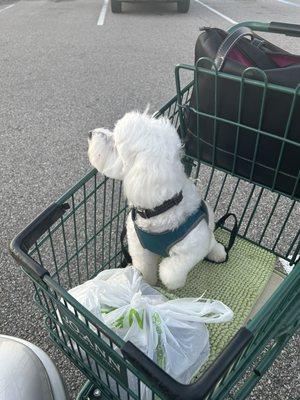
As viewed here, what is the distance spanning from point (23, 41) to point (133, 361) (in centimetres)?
686

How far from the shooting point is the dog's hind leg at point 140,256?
1.65 metres

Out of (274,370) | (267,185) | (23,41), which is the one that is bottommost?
(274,370)

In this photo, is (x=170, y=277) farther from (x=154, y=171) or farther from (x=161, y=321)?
(x=154, y=171)

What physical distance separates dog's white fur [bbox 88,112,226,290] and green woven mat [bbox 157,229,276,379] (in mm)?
164

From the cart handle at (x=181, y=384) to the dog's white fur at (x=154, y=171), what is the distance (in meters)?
0.61

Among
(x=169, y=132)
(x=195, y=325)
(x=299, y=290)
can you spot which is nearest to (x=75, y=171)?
(x=169, y=132)

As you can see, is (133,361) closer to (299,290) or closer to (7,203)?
(299,290)

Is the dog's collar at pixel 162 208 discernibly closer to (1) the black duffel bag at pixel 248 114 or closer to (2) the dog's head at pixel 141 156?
(2) the dog's head at pixel 141 156

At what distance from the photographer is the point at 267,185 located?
1358mm

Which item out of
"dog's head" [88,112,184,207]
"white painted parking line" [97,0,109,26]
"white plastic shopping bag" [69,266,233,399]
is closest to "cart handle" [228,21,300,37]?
"dog's head" [88,112,184,207]

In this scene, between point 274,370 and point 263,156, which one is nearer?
point 263,156

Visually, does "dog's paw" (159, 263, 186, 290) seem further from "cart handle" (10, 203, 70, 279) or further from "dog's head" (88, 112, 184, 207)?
"cart handle" (10, 203, 70, 279)

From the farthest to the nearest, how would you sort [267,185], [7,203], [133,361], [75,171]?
[75,171], [7,203], [267,185], [133,361]

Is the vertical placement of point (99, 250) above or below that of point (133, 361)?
below
